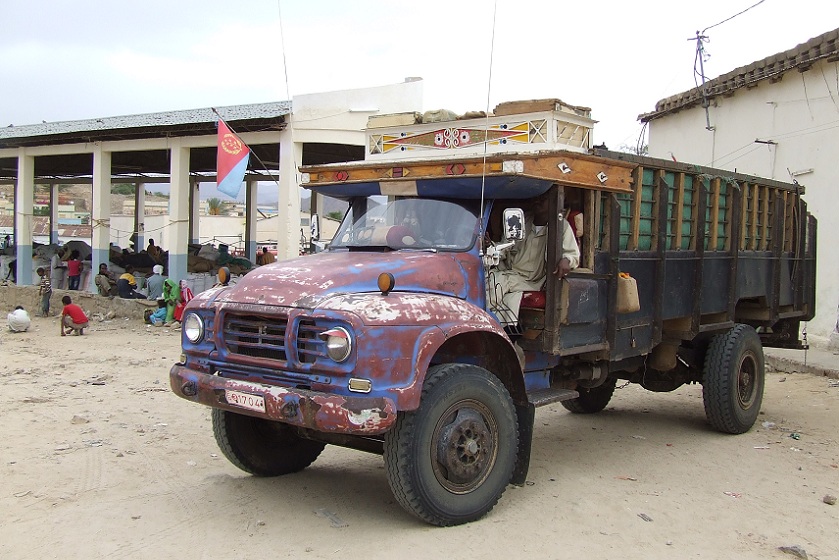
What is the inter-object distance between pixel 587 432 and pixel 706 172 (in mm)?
2794

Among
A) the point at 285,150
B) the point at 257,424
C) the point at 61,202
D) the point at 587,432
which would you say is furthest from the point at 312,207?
the point at 61,202

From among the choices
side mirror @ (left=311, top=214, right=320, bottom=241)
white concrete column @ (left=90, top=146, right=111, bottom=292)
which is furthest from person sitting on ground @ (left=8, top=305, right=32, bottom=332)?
side mirror @ (left=311, top=214, right=320, bottom=241)

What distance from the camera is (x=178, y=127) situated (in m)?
17.6

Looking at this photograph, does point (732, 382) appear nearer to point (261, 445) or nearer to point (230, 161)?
point (261, 445)

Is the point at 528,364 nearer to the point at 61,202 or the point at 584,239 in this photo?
the point at 584,239

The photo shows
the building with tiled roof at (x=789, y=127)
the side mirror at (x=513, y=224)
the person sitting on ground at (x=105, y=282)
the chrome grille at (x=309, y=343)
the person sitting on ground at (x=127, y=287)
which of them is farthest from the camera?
the person sitting on ground at (x=105, y=282)

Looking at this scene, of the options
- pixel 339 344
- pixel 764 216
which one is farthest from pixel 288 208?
pixel 339 344

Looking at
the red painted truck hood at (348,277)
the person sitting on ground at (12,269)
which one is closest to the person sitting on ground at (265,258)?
the person sitting on ground at (12,269)

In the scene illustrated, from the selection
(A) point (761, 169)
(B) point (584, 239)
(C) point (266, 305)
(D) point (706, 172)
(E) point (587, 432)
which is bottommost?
(E) point (587, 432)

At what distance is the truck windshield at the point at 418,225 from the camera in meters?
5.45

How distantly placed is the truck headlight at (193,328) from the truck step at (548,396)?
2259mm

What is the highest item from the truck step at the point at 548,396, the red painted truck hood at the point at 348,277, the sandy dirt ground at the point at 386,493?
the red painted truck hood at the point at 348,277

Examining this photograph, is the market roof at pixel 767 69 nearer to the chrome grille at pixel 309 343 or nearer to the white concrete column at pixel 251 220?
the chrome grille at pixel 309 343

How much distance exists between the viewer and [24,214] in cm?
2256
